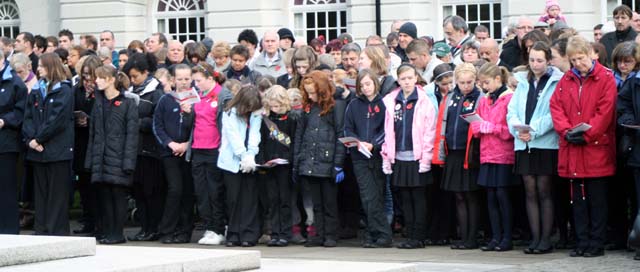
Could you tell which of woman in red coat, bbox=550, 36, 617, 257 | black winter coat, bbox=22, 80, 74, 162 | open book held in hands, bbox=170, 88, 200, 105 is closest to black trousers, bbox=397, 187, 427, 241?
woman in red coat, bbox=550, 36, 617, 257

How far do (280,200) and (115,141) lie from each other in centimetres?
194

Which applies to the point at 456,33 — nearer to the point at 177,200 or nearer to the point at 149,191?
the point at 177,200

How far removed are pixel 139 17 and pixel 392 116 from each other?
17736mm

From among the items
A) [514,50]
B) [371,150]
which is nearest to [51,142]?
[371,150]

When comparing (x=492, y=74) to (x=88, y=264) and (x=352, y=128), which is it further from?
(x=88, y=264)

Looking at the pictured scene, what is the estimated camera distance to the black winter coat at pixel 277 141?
15844mm

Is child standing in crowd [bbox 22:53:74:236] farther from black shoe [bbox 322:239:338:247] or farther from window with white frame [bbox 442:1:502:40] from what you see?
window with white frame [bbox 442:1:502:40]

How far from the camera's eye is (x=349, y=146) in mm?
15391

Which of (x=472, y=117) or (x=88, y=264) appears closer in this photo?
(x=88, y=264)

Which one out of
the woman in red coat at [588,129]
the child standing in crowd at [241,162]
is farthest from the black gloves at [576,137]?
the child standing in crowd at [241,162]

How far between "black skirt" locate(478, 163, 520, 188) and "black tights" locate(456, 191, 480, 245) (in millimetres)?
326

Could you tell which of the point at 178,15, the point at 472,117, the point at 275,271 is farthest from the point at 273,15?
the point at 275,271

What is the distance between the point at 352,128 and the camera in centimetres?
1549

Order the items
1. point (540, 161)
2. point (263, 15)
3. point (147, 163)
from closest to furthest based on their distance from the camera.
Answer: point (540, 161), point (147, 163), point (263, 15)
